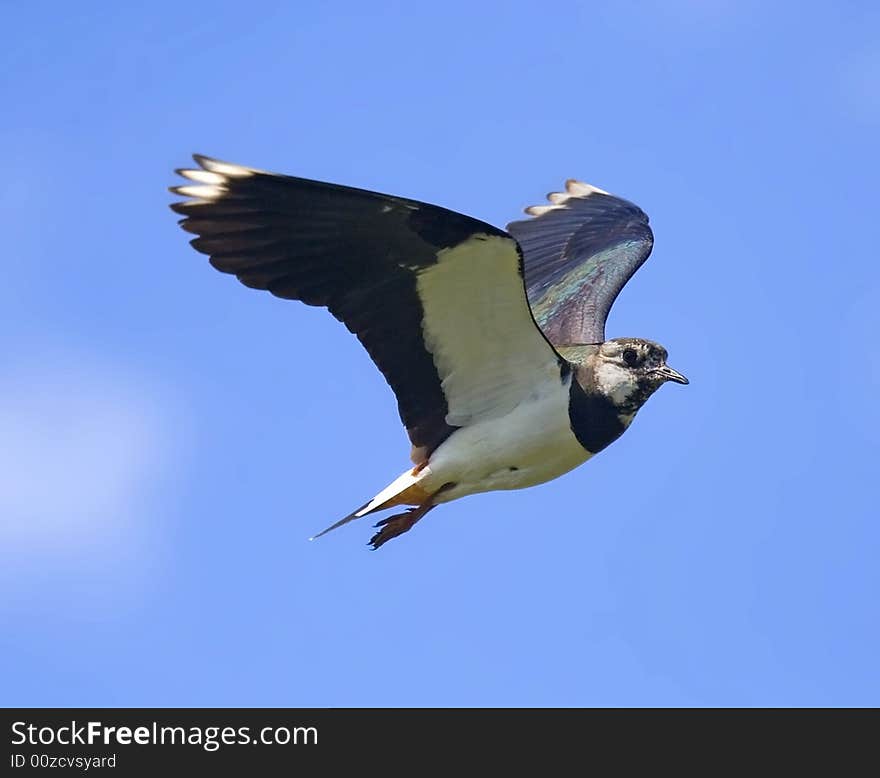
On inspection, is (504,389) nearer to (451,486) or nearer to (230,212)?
(451,486)

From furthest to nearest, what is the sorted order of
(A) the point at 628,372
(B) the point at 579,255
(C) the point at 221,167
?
(B) the point at 579,255
(A) the point at 628,372
(C) the point at 221,167

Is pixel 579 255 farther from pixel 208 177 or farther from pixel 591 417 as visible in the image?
pixel 208 177

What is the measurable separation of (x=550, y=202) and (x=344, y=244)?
475 cm

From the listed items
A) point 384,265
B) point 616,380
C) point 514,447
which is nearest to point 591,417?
point 616,380

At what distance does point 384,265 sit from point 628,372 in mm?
1873

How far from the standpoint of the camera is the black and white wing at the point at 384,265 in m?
9.38

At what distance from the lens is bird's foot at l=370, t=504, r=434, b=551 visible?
10617mm

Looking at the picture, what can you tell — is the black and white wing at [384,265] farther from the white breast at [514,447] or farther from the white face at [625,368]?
the white face at [625,368]

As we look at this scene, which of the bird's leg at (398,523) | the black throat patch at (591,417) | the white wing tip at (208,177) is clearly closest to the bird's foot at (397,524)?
the bird's leg at (398,523)

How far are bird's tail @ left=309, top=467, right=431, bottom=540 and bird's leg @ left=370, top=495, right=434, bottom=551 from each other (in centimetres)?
9

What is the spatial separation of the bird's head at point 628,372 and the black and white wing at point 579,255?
1124 millimetres

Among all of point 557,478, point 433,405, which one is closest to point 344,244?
point 433,405

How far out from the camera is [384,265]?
9.64 meters

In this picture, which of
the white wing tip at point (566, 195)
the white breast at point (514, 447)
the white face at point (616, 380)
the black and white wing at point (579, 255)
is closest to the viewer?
the white breast at point (514, 447)
